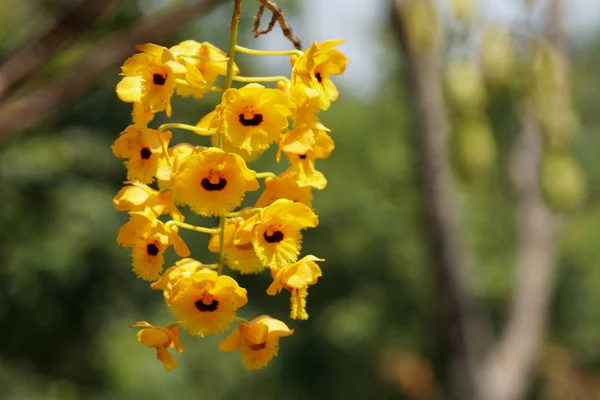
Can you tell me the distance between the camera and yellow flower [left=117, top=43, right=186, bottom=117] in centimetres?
102

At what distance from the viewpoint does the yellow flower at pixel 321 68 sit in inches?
40.9

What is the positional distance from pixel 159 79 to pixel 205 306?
0.26 metres

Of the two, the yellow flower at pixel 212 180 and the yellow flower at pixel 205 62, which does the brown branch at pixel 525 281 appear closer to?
the yellow flower at pixel 205 62

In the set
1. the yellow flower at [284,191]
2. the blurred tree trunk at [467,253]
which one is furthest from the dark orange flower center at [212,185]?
the blurred tree trunk at [467,253]

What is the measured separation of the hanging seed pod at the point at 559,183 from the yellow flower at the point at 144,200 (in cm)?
187

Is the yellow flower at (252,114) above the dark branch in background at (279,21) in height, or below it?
below

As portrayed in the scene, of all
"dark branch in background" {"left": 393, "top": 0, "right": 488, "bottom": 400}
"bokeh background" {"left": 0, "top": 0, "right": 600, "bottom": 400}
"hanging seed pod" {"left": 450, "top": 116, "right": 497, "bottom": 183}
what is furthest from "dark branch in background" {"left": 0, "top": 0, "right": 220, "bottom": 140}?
"dark branch in background" {"left": 393, "top": 0, "right": 488, "bottom": 400}

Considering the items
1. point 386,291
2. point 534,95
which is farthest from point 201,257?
point 534,95

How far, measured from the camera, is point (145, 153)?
1.02 meters

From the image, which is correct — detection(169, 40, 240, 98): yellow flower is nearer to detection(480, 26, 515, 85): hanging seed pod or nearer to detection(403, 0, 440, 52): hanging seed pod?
detection(403, 0, 440, 52): hanging seed pod

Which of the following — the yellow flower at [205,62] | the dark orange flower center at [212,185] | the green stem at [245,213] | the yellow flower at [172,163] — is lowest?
the green stem at [245,213]

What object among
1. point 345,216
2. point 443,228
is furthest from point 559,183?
point 345,216

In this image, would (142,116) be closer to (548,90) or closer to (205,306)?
(205,306)

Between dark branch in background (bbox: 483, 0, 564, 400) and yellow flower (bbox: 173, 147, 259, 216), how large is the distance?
5008mm
